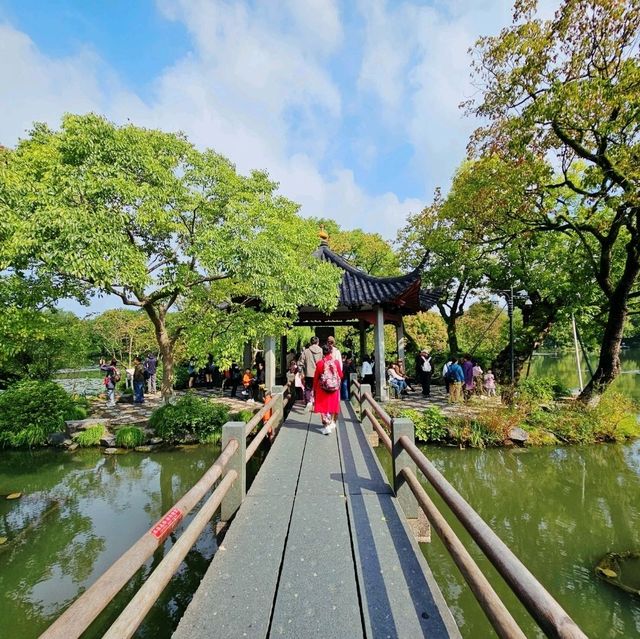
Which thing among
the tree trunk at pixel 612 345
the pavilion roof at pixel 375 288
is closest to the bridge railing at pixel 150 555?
the pavilion roof at pixel 375 288

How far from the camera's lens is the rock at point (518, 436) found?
950 centimetres

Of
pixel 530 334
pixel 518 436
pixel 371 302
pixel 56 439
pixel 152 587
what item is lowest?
pixel 56 439

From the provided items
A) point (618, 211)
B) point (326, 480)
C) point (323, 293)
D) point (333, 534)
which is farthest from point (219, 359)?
point (618, 211)

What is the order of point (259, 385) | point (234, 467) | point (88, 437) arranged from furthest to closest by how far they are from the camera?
point (259, 385) → point (88, 437) → point (234, 467)

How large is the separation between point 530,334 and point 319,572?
645 inches

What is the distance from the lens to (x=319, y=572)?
286cm

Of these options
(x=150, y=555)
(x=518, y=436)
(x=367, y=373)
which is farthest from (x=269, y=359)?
(x=150, y=555)

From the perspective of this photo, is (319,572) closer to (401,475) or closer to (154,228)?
(401,475)

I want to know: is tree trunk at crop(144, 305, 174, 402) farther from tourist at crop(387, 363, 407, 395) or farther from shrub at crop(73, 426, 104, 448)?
tourist at crop(387, 363, 407, 395)

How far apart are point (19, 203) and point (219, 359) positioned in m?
4.43

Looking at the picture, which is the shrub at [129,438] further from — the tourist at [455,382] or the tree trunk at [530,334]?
the tree trunk at [530,334]

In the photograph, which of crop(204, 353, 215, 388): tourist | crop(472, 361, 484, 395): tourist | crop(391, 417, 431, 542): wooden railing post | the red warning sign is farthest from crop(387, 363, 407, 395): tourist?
the red warning sign

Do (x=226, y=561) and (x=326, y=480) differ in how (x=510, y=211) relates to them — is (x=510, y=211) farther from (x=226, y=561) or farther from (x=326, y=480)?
(x=226, y=561)

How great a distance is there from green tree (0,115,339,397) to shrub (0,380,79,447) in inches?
121
